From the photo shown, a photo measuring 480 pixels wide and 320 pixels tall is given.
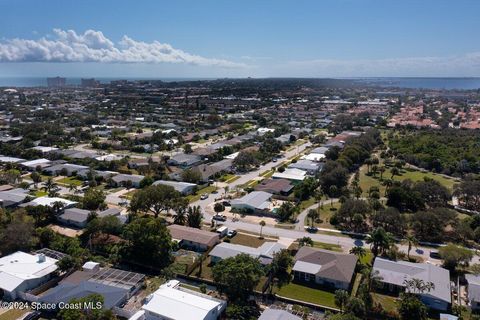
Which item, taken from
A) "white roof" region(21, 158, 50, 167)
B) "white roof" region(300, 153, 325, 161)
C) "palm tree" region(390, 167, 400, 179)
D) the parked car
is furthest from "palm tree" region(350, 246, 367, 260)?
"white roof" region(21, 158, 50, 167)

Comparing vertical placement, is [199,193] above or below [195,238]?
below

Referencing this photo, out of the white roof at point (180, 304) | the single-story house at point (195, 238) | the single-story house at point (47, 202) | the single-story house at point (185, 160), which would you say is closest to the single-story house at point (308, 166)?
the single-story house at point (185, 160)

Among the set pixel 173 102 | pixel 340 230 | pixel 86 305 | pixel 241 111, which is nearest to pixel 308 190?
pixel 340 230

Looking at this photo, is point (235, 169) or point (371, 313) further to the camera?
point (235, 169)

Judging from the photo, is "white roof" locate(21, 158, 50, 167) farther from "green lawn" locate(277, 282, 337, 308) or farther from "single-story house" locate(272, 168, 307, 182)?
"green lawn" locate(277, 282, 337, 308)

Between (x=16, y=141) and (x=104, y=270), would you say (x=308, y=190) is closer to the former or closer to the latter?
(x=104, y=270)

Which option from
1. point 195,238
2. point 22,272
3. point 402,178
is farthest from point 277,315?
point 402,178

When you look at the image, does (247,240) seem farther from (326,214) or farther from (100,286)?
(100,286)
